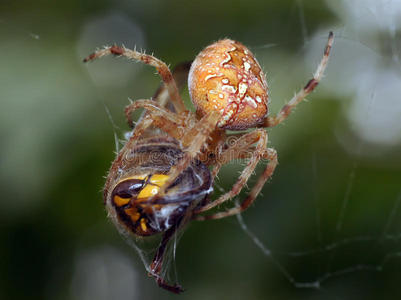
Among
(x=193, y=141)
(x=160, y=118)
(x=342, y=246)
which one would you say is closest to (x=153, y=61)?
(x=160, y=118)

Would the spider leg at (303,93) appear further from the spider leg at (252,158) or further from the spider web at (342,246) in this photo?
the spider web at (342,246)

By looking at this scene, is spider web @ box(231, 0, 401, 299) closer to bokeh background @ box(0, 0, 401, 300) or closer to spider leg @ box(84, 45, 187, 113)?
bokeh background @ box(0, 0, 401, 300)

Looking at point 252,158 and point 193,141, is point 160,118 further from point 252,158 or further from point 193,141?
point 252,158

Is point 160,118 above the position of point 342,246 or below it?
above

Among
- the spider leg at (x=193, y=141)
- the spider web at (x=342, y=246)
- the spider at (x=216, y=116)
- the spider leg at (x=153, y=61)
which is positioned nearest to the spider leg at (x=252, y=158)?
the spider at (x=216, y=116)

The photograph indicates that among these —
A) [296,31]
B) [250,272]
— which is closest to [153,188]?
[250,272]

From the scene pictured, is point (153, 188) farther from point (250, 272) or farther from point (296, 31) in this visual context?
point (296, 31)

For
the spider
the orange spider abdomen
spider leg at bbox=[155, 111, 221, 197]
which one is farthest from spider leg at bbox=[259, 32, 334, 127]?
spider leg at bbox=[155, 111, 221, 197]
